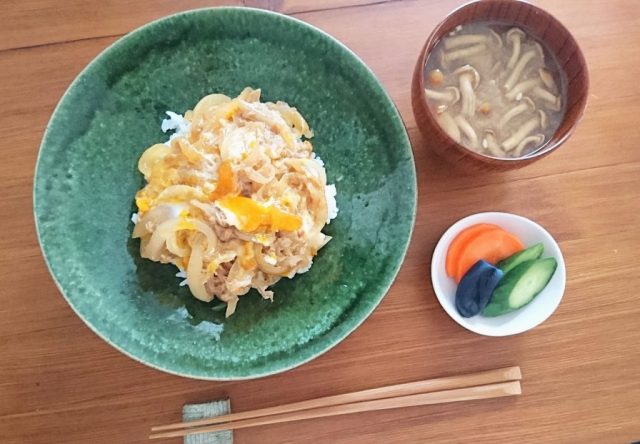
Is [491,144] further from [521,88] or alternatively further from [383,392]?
[383,392]

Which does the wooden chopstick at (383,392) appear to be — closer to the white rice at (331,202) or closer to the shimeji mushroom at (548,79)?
the white rice at (331,202)

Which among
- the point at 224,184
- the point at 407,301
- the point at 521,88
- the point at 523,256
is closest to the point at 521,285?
the point at 523,256

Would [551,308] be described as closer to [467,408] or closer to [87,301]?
[467,408]

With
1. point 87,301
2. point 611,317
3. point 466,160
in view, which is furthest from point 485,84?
point 87,301

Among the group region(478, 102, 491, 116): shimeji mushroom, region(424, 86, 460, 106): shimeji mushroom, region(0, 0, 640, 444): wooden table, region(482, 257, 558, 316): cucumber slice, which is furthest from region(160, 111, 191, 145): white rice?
region(482, 257, 558, 316): cucumber slice

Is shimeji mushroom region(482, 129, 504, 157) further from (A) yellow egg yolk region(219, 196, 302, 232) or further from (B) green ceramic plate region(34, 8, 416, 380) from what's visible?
(A) yellow egg yolk region(219, 196, 302, 232)
